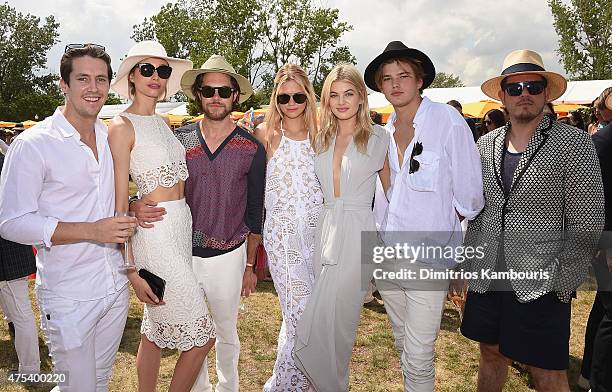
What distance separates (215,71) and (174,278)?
1550mm

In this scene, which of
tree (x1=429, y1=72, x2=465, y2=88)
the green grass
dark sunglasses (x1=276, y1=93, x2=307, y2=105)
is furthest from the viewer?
tree (x1=429, y1=72, x2=465, y2=88)

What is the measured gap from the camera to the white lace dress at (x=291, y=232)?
11.5ft

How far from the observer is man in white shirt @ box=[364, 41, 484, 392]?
10.3 ft

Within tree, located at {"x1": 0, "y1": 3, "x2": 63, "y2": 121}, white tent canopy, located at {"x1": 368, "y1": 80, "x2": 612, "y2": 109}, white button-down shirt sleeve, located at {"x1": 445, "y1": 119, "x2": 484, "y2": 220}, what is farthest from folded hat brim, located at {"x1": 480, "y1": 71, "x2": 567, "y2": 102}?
tree, located at {"x1": 0, "y1": 3, "x2": 63, "y2": 121}

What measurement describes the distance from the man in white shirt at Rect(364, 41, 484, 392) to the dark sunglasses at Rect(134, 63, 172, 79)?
158 centimetres

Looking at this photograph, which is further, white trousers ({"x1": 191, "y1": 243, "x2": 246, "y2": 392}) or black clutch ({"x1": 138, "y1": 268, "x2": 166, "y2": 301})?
white trousers ({"x1": 191, "y1": 243, "x2": 246, "y2": 392})

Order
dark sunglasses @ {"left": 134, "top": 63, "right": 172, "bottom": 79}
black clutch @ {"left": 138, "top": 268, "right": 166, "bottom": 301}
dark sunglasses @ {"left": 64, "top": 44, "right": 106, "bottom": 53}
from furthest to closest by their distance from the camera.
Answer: dark sunglasses @ {"left": 134, "top": 63, "right": 172, "bottom": 79}, black clutch @ {"left": 138, "top": 268, "right": 166, "bottom": 301}, dark sunglasses @ {"left": 64, "top": 44, "right": 106, "bottom": 53}

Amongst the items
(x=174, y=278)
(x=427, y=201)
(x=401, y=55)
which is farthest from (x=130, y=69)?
(x=427, y=201)

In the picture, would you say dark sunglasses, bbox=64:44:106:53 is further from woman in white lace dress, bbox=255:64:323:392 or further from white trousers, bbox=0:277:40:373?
white trousers, bbox=0:277:40:373

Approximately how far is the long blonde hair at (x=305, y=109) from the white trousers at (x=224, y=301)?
978mm

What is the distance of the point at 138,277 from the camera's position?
115 inches

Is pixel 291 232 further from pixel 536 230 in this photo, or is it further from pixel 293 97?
pixel 536 230

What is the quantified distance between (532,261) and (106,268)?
2.61m

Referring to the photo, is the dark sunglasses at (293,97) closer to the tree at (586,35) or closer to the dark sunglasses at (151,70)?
the dark sunglasses at (151,70)
